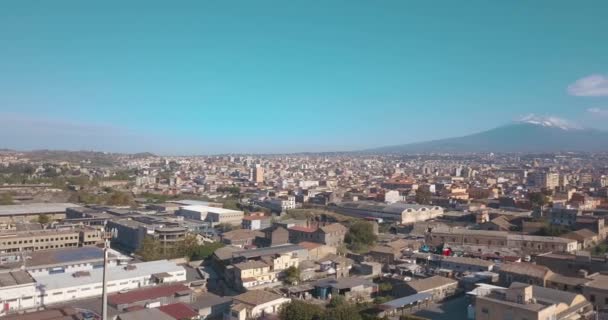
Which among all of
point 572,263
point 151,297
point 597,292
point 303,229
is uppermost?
point 597,292

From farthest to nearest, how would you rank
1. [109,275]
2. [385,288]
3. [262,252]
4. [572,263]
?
[262,252]
[572,263]
[385,288]
[109,275]

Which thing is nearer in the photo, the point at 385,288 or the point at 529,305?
the point at 529,305

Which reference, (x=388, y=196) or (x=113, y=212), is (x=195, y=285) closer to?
(x=113, y=212)

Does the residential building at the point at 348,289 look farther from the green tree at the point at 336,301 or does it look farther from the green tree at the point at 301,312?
the green tree at the point at 301,312

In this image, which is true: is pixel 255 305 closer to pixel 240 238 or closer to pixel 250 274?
pixel 250 274

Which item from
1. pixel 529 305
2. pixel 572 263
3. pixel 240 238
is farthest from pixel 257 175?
pixel 529 305

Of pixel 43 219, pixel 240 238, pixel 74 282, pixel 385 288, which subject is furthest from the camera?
pixel 43 219

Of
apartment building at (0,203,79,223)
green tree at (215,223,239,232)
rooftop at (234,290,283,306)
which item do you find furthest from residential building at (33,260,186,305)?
apartment building at (0,203,79,223)
